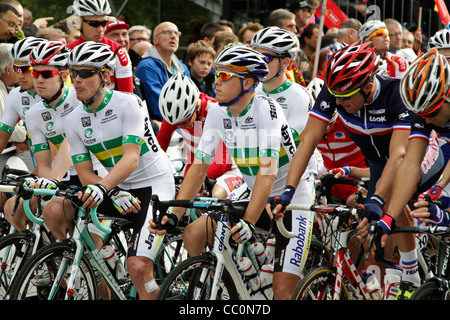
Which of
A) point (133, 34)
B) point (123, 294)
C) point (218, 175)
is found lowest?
point (123, 294)

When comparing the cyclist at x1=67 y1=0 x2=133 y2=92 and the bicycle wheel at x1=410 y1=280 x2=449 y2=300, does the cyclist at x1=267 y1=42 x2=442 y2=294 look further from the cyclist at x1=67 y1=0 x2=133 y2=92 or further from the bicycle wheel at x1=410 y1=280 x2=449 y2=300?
the cyclist at x1=67 y1=0 x2=133 y2=92

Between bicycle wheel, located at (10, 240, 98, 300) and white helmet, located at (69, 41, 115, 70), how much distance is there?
1.45m

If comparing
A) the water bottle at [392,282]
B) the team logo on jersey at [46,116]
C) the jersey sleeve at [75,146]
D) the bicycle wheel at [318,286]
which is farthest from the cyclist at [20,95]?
the water bottle at [392,282]

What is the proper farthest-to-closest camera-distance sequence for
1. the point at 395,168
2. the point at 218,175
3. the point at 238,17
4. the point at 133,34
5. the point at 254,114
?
the point at 238,17 → the point at 133,34 → the point at 218,175 → the point at 254,114 → the point at 395,168

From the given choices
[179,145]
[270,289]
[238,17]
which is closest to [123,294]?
[270,289]

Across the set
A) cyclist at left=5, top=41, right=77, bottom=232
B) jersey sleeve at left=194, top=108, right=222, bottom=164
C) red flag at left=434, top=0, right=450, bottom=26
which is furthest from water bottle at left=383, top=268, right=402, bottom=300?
red flag at left=434, top=0, right=450, bottom=26

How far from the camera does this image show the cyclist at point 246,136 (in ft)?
17.2

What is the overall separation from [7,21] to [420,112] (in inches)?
230

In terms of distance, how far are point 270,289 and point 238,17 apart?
10357 millimetres

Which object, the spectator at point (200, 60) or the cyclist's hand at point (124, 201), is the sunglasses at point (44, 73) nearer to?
the cyclist's hand at point (124, 201)

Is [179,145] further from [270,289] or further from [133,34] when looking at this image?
[270,289]

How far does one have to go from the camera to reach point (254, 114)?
533 centimetres
